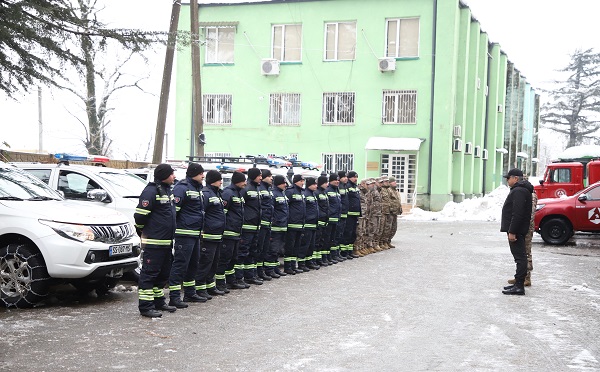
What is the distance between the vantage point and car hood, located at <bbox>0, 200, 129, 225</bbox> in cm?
883

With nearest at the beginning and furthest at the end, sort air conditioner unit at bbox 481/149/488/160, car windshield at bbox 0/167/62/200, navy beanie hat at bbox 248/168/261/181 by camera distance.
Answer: car windshield at bbox 0/167/62/200 → navy beanie hat at bbox 248/168/261/181 → air conditioner unit at bbox 481/149/488/160

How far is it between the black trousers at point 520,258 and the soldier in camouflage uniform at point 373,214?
5962 mm

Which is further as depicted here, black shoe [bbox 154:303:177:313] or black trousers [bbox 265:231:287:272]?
black trousers [bbox 265:231:287:272]

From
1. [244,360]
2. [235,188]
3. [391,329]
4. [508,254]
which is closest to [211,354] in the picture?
[244,360]

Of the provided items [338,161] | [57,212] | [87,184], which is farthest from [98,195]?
[338,161]

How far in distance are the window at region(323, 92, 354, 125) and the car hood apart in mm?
25594

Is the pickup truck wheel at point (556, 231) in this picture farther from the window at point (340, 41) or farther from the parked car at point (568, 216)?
the window at point (340, 41)

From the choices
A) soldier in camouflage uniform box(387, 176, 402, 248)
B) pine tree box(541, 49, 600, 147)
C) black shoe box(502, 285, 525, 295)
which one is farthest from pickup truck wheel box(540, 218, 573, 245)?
pine tree box(541, 49, 600, 147)

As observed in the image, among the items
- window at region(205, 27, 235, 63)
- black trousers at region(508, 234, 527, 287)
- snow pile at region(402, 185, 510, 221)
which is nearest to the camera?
black trousers at region(508, 234, 527, 287)

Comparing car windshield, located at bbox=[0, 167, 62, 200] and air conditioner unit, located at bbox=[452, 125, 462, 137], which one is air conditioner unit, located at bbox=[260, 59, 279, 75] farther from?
car windshield, located at bbox=[0, 167, 62, 200]

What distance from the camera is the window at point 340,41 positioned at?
34.2 m

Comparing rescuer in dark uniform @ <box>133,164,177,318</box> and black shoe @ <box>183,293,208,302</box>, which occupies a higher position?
rescuer in dark uniform @ <box>133,164,177,318</box>

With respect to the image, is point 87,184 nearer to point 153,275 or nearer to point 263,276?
point 263,276

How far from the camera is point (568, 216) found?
1958cm
